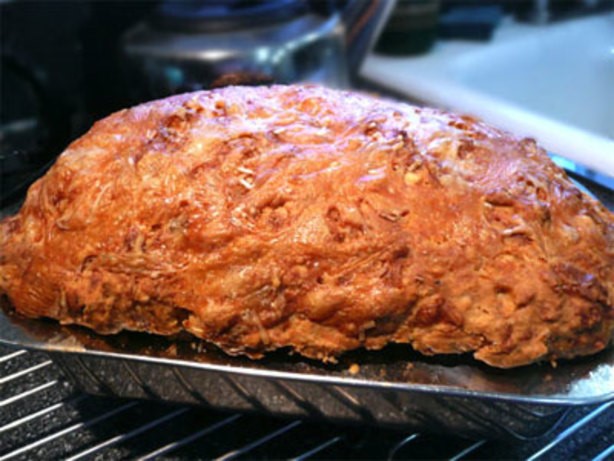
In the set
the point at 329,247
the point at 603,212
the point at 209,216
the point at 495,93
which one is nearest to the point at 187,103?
the point at 209,216

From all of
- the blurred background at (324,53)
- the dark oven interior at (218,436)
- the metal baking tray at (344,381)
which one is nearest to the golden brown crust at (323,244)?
the metal baking tray at (344,381)

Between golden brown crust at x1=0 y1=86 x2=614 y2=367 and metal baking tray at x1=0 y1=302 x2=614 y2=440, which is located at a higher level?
golden brown crust at x1=0 y1=86 x2=614 y2=367

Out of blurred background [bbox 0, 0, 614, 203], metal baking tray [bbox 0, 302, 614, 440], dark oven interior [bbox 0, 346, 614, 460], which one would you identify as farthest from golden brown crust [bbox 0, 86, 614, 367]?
blurred background [bbox 0, 0, 614, 203]

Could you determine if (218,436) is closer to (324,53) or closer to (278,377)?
(278,377)

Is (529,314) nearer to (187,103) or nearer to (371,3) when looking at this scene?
(187,103)

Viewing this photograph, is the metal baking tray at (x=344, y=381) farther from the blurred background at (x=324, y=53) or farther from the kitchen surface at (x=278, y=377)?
the blurred background at (x=324, y=53)

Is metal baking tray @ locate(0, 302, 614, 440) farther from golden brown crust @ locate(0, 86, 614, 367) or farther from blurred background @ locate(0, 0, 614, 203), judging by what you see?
blurred background @ locate(0, 0, 614, 203)
